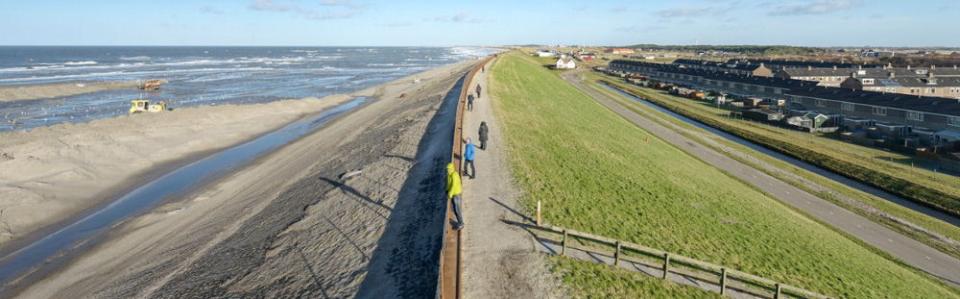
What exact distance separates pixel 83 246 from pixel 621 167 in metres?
24.5

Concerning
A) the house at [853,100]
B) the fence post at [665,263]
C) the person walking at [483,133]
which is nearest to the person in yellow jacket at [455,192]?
the fence post at [665,263]

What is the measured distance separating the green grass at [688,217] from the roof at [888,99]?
34790 millimetres

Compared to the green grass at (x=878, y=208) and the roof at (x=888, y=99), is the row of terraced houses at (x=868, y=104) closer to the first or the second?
the roof at (x=888, y=99)

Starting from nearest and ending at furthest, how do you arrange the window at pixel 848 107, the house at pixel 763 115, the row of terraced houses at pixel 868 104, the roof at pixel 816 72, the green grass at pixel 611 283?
1. the green grass at pixel 611 283
2. the row of terraced houses at pixel 868 104
3. the window at pixel 848 107
4. the house at pixel 763 115
5. the roof at pixel 816 72

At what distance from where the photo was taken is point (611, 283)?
43.9 feet

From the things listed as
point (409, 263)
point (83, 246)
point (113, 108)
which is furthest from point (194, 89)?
point (409, 263)

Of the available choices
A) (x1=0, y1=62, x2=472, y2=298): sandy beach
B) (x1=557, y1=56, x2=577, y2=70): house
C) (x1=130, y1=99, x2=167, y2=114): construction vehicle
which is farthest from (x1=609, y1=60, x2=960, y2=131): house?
(x1=130, y1=99, x2=167, y2=114): construction vehicle

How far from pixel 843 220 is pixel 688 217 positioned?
40.7 feet

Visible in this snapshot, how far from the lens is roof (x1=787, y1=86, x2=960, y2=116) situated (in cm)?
5203

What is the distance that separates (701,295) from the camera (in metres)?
13.7

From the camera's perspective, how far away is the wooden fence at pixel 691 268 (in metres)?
14.4

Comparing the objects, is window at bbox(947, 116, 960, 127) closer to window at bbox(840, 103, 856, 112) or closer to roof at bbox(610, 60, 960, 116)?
roof at bbox(610, 60, 960, 116)

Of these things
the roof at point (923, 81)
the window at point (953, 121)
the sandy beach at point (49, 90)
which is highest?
the roof at point (923, 81)

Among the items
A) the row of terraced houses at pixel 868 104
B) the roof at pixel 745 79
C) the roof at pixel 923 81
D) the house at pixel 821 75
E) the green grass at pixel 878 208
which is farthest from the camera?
the house at pixel 821 75
